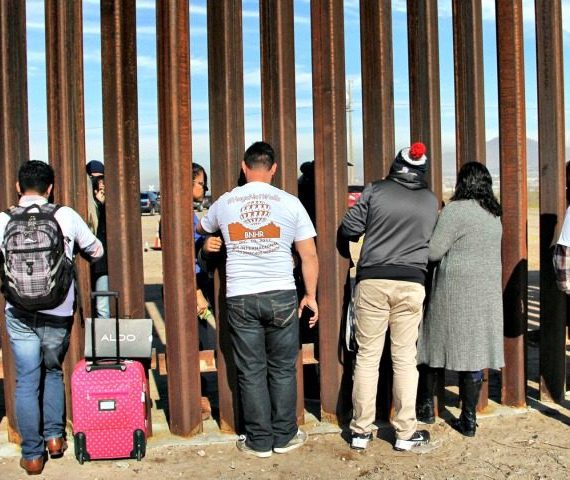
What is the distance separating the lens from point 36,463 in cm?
460

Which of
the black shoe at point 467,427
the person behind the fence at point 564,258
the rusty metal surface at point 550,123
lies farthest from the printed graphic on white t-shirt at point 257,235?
the rusty metal surface at point 550,123

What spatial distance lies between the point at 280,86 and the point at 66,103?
1308mm

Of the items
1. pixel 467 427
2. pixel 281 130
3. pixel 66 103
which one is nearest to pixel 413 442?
pixel 467 427

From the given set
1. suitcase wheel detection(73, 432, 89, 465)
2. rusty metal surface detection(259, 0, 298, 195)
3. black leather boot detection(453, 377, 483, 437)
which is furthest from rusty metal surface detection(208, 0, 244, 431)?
black leather boot detection(453, 377, 483, 437)

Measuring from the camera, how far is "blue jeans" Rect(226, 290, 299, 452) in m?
4.82

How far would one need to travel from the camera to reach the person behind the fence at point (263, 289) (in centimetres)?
480

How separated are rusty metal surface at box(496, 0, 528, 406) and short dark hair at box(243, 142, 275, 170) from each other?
178 centimetres

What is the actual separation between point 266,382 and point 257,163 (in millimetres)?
1308

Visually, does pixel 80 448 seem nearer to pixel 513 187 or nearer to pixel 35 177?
pixel 35 177

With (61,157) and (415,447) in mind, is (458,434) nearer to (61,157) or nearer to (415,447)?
(415,447)

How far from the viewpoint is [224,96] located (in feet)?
16.7

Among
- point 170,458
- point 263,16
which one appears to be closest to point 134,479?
point 170,458

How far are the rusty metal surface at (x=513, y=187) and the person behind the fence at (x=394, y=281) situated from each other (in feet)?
3.03

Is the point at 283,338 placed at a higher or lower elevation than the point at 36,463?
higher
